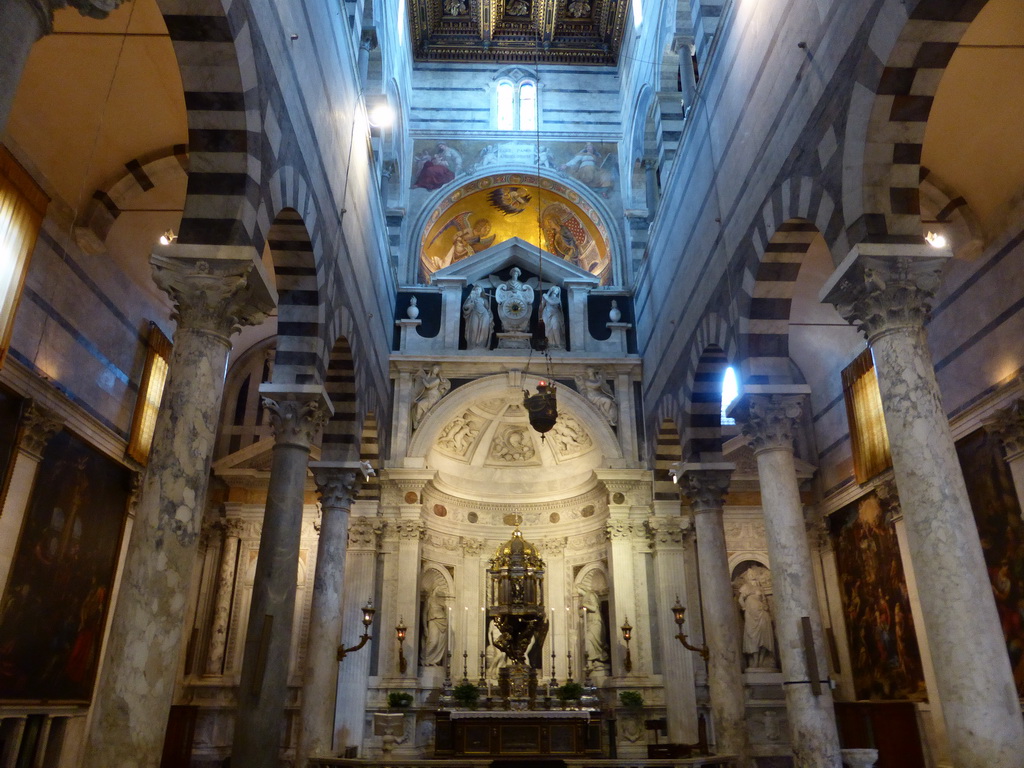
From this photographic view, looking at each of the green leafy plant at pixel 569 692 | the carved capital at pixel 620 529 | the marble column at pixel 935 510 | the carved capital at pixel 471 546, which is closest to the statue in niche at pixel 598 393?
the carved capital at pixel 620 529

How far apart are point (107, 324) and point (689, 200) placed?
9.01 meters

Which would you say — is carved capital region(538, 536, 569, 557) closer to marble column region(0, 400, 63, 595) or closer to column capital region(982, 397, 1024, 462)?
column capital region(982, 397, 1024, 462)

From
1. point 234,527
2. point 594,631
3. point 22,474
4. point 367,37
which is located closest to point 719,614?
point 594,631

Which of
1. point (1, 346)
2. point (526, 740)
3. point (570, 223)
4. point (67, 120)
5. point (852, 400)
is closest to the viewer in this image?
point (1, 346)

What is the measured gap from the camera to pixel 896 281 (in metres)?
6.53

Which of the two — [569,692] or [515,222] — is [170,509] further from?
[515,222]

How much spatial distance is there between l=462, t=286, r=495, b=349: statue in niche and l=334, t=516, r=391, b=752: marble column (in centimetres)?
438

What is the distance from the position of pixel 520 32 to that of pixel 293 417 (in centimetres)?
1517

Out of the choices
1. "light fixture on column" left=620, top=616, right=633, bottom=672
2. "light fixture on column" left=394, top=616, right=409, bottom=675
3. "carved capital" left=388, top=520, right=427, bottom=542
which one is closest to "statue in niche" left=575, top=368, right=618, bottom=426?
"light fixture on column" left=620, top=616, right=633, bottom=672

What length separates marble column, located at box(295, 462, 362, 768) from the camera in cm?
1109

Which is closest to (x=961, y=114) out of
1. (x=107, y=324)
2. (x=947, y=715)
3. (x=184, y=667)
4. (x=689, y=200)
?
(x=689, y=200)

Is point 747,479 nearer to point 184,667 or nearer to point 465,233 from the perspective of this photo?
point 465,233

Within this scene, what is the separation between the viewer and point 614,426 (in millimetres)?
16719

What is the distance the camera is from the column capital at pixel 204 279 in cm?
648
